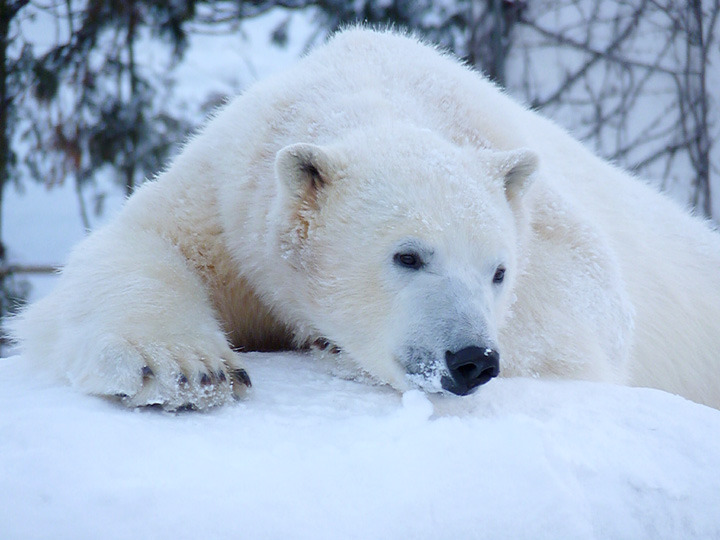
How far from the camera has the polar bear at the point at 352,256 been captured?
7.45 feet

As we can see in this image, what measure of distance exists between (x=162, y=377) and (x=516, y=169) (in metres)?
1.39

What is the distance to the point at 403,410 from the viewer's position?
2098 millimetres

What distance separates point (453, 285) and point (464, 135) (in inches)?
35.6

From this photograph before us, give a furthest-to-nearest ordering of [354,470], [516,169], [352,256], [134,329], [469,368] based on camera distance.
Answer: [516,169] < [352,256] < [134,329] < [469,368] < [354,470]

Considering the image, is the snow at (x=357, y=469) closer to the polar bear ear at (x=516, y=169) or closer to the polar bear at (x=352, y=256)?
the polar bear at (x=352, y=256)

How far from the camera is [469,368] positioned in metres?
2.12

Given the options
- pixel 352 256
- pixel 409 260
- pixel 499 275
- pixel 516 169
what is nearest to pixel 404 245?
pixel 409 260

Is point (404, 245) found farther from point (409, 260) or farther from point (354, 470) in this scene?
point (354, 470)

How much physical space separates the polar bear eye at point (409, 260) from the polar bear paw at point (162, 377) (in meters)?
0.61

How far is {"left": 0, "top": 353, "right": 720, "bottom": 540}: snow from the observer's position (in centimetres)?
159

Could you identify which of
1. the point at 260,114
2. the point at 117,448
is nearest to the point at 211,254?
the point at 260,114

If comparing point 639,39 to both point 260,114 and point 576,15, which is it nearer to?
point 576,15

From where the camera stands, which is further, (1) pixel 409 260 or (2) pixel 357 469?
(1) pixel 409 260

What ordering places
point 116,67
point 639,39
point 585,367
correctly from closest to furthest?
point 585,367 < point 639,39 < point 116,67
